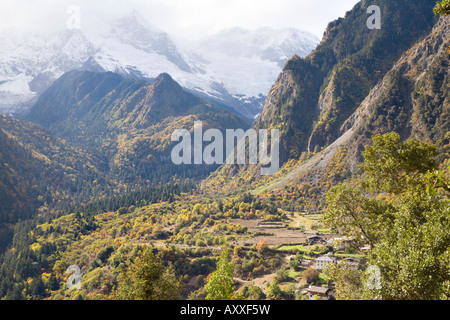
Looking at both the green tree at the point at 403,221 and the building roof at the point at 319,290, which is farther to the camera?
the building roof at the point at 319,290

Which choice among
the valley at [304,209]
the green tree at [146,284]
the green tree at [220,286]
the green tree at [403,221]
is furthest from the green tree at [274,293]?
the green tree at [220,286]

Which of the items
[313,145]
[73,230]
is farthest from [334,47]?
[73,230]

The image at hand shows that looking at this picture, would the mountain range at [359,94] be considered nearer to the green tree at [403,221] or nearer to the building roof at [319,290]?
the building roof at [319,290]

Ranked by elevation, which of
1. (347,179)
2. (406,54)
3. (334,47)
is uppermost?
(334,47)

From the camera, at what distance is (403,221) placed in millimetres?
13984

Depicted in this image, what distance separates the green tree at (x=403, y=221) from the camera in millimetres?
11383

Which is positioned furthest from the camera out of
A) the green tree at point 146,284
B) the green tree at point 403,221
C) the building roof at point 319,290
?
the building roof at point 319,290

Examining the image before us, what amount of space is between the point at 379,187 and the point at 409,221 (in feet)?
9.81

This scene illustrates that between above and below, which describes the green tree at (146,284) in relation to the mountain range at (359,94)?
below

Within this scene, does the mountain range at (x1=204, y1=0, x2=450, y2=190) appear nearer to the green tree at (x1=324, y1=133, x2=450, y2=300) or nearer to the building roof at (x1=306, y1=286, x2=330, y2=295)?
the building roof at (x1=306, y1=286, x2=330, y2=295)

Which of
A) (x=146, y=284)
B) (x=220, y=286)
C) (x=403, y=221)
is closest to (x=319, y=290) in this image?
(x=403, y=221)

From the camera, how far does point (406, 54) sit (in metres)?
131

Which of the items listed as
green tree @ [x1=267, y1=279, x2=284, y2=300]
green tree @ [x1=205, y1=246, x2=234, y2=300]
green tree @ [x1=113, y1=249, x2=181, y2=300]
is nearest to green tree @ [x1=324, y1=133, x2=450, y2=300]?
green tree @ [x1=205, y1=246, x2=234, y2=300]
